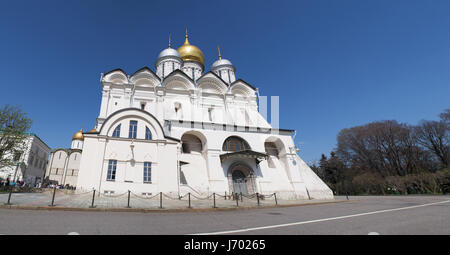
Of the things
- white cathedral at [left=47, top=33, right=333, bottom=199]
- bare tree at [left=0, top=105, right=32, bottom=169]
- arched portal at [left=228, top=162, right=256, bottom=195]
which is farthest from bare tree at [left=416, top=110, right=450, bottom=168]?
bare tree at [left=0, top=105, right=32, bottom=169]

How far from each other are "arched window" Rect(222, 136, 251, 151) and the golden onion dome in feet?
59.5

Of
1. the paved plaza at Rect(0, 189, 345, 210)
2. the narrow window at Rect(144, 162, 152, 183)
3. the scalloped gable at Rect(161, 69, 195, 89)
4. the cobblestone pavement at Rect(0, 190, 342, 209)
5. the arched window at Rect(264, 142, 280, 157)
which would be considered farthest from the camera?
the scalloped gable at Rect(161, 69, 195, 89)

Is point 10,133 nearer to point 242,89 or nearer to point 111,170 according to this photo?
point 111,170

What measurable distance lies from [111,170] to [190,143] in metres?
7.66

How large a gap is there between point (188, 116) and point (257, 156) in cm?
975

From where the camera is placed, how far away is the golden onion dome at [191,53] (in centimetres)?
3362

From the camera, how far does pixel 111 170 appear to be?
51.5 ft

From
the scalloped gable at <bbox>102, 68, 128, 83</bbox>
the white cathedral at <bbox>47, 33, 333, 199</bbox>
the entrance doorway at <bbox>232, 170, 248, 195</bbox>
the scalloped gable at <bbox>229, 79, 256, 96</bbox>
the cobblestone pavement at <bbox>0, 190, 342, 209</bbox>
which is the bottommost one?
the cobblestone pavement at <bbox>0, 190, 342, 209</bbox>

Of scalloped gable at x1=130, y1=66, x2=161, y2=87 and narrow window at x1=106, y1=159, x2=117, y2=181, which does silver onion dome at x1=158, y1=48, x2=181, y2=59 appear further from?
narrow window at x1=106, y1=159, x2=117, y2=181

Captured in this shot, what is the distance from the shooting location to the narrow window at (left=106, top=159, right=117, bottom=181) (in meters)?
15.5

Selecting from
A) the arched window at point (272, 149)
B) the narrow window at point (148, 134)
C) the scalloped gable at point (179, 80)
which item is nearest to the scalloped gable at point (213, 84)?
the scalloped gable at point (179, 80)

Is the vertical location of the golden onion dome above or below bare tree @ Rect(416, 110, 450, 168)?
above
